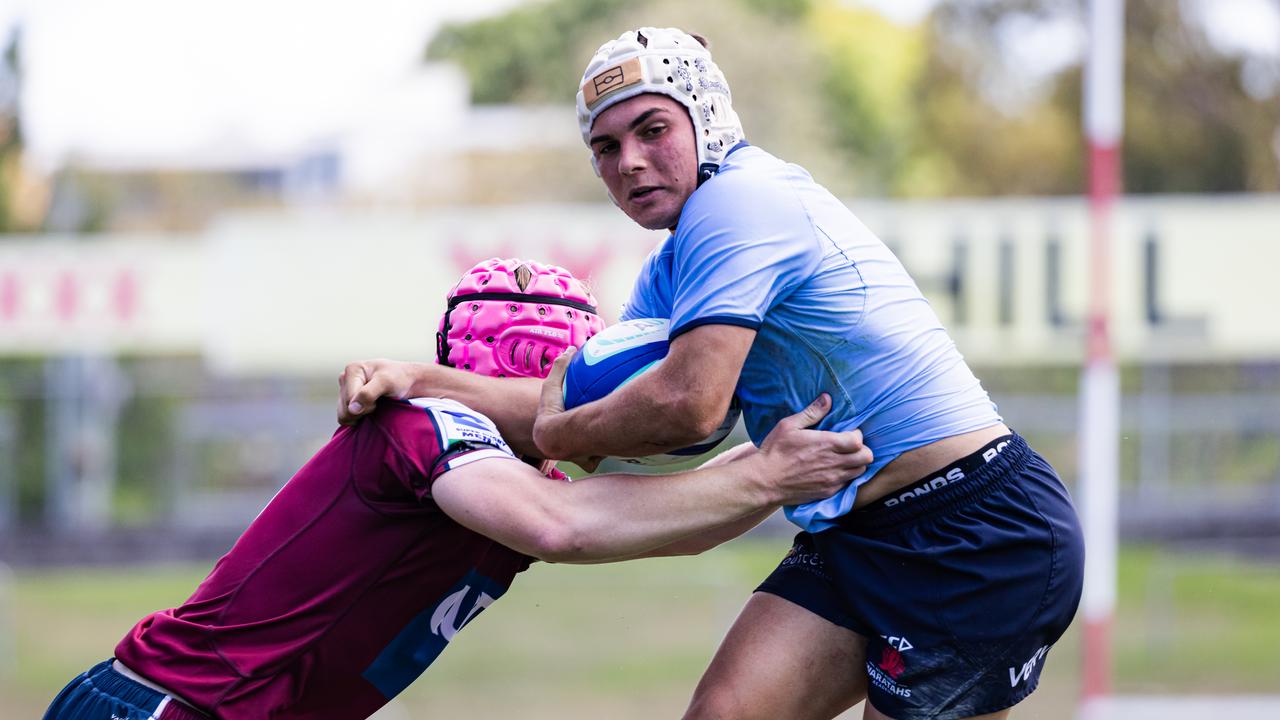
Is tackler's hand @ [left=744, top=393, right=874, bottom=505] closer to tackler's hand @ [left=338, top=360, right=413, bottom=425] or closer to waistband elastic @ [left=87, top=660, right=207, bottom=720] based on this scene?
tackler's hand @ [left=338, top=360, right=413, bottom=425]

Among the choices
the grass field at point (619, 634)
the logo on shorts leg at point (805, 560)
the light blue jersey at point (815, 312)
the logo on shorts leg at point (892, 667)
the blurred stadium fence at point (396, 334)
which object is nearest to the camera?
the light blue jersey at point (815, 312)

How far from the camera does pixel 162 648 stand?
2.92 metres

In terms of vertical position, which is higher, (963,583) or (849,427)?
(849,427)

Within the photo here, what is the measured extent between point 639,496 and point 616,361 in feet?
1.06

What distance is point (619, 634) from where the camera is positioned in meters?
13.7

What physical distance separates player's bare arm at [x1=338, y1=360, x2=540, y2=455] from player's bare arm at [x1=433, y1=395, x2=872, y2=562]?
24 centimetres

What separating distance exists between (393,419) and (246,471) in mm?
14342

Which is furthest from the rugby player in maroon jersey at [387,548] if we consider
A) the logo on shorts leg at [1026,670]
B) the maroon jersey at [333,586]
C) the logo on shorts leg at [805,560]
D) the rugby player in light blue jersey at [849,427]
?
the logo on shorts leg at [1026,670]

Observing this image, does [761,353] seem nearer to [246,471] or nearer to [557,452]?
[557,452]

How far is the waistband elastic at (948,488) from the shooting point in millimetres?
3172

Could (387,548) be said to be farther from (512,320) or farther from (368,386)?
(512,320)

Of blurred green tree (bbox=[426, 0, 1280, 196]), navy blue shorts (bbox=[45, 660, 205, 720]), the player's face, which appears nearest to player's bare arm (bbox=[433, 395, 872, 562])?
the player's face

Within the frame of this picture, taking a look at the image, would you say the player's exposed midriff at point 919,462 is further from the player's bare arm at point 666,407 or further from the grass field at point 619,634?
the grass field at point 619,634

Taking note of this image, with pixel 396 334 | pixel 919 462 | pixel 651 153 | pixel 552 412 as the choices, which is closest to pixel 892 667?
pixel 919 462
